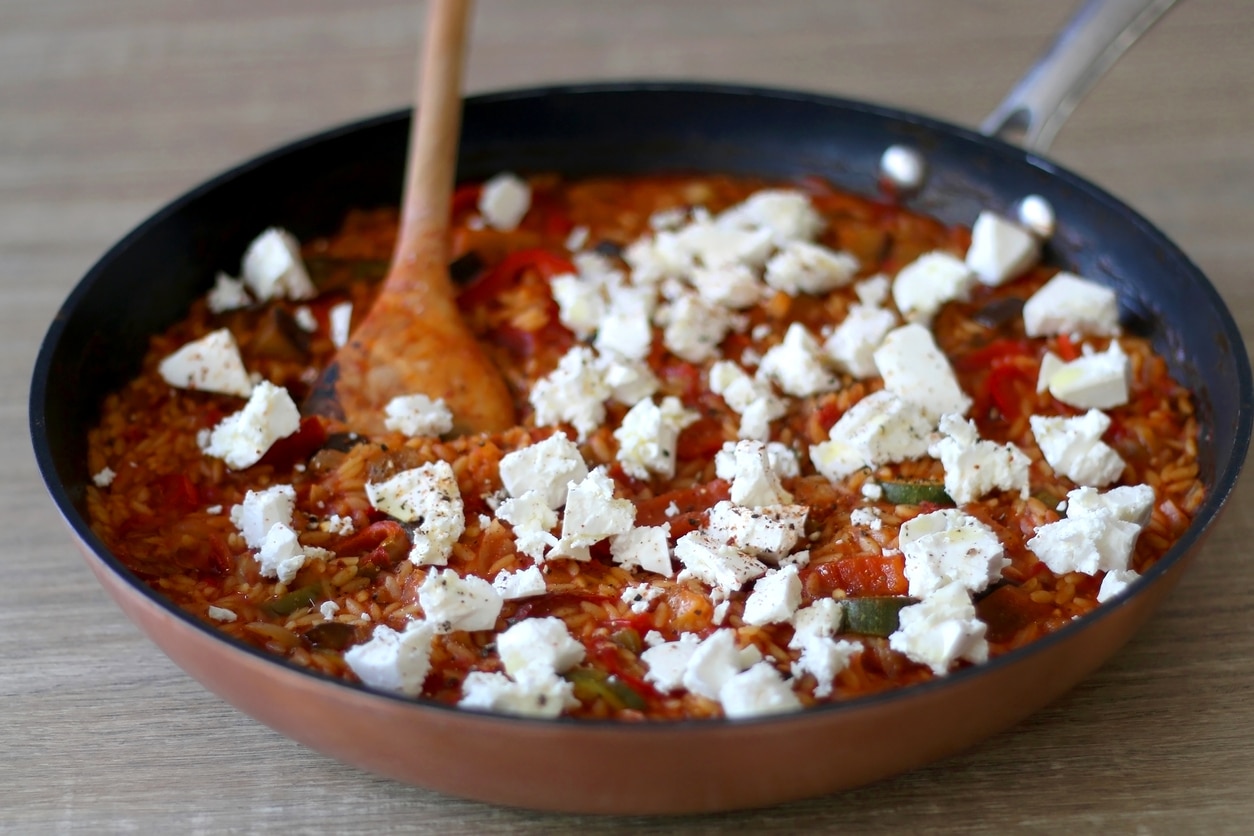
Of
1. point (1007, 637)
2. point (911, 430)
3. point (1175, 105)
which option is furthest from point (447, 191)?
point (1175, 105)

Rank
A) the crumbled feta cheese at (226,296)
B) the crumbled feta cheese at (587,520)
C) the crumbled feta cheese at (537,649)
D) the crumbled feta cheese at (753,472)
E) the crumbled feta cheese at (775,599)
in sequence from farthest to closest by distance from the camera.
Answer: the crumbled feta cheese at (226,296)
the crumbled feta cheese at (753,472)
the crumbled feta cheese at (587,520)
the crumbled feta cheese at (775,599)
the crumbled feta cheese at (537,649)

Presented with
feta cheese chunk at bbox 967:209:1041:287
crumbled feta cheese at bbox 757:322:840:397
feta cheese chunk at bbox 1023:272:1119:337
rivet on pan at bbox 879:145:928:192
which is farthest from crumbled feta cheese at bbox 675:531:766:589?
rivet on pan at bbox 879:145:928:192

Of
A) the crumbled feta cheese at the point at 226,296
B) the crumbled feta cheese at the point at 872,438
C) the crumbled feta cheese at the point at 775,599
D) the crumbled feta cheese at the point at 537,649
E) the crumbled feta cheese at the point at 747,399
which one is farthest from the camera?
the crumbled feta cheese at the point at 226,296

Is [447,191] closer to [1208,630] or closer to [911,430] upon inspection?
[911,430]

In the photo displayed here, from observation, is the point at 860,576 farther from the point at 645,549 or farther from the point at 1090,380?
the point at 1090,380

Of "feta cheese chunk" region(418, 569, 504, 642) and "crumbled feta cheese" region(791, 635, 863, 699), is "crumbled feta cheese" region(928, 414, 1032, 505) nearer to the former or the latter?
"crumbled feta cheese" region(791, 635, 863, 699)

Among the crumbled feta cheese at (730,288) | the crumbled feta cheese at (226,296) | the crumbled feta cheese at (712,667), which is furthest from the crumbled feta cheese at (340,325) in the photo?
the crumbled feta cheese at (712,667)

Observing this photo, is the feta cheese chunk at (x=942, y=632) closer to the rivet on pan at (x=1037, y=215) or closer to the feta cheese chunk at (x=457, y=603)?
the feta cheese chunk at (x=457, y=603)
